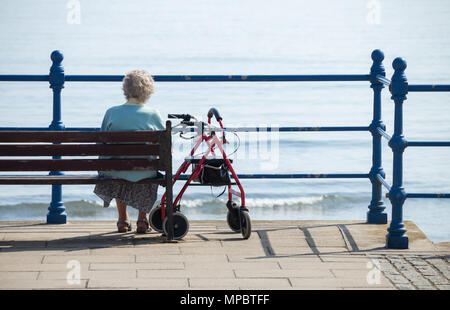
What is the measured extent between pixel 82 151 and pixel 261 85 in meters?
26.8

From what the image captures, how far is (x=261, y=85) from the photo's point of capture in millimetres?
32562

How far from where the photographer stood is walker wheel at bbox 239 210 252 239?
6.29m

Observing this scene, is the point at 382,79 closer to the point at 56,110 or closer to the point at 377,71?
the point at 377,71

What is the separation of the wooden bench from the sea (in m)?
2.12

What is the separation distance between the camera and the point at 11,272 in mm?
5336

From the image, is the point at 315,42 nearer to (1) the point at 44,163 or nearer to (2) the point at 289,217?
(2) the point at 289,217

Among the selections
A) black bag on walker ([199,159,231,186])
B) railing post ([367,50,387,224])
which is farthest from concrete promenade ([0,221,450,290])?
black bag on walker ([199,159,231,186])

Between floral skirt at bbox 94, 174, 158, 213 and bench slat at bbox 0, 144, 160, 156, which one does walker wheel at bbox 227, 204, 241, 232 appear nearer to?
floral skirt at bbox 94, 174, 158, 213

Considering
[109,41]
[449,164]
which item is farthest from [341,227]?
[109,41]

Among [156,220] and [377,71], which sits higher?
[377,71]

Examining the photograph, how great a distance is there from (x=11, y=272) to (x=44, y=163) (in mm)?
920

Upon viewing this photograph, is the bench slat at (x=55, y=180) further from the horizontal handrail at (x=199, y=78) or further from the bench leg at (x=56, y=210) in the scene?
the horizontal handrail at (x=199, y=78)

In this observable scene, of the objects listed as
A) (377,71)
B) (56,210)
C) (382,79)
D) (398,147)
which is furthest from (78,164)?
(377,71)

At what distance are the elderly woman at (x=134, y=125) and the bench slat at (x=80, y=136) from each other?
0.36 meters
